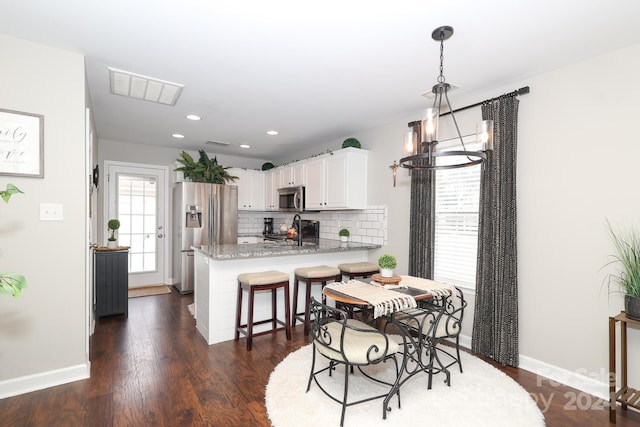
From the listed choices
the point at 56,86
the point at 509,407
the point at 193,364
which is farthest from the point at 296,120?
the point at 509,407

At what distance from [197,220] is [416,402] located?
420 centimetres

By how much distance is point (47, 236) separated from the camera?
7.70 feet

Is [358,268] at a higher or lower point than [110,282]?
higher

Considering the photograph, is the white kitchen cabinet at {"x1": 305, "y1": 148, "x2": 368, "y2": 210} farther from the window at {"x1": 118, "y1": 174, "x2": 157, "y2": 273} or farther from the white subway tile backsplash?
the window at {"x1": 118, "y1": 174, "x2": 157, "y2": 273}

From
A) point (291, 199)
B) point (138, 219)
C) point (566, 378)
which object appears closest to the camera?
point (566, 378)

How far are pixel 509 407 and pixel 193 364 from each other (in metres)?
2.45

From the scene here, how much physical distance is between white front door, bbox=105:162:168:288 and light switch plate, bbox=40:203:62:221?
3.31 metres

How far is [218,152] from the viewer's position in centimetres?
604

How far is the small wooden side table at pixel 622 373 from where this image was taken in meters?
2.03

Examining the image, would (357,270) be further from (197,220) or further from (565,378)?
(197,220)

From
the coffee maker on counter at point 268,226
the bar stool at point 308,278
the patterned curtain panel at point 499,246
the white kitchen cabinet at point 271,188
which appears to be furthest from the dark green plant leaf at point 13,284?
the coffee maker on counter at point 268,226

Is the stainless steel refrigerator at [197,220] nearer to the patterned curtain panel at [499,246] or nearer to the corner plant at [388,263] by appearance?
the corner plant at [388,263]

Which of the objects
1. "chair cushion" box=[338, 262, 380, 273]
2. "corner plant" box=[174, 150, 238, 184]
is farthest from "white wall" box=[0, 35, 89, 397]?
"corner plant" box=[174, 150, 238, 184]

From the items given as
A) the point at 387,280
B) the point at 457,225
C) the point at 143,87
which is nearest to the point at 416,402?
the point at 387,280
